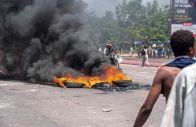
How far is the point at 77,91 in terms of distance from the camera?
1155 cm

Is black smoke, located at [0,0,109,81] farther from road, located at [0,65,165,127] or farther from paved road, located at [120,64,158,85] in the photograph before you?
road, located at [0,65,165,127]

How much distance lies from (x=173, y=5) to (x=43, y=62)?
65.5ft

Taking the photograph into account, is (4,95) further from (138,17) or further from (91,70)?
(138,17)

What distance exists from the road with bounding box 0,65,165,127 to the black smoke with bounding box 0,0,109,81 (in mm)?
2701

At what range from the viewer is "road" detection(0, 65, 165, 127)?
688 cm

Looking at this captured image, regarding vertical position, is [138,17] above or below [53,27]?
above

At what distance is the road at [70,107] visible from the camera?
6875 mm

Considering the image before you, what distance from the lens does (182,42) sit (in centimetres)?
277

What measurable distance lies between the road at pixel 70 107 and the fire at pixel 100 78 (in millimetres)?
772

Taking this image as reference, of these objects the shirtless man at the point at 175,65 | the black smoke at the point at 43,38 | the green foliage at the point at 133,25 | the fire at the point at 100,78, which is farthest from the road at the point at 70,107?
the green foliage at the point at 133,25

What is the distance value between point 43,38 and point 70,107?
26.6 feet

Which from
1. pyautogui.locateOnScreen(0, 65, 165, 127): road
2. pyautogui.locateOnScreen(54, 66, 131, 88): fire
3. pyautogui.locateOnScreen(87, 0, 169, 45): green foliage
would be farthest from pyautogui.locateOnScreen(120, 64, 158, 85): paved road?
pyautogui.locateOnScreen(87, 0, 169, 45): green foliage

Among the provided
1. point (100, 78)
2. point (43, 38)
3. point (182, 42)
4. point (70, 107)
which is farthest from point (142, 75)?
point (182, 42)

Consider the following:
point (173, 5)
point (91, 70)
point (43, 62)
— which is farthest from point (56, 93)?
point (173, 5)
